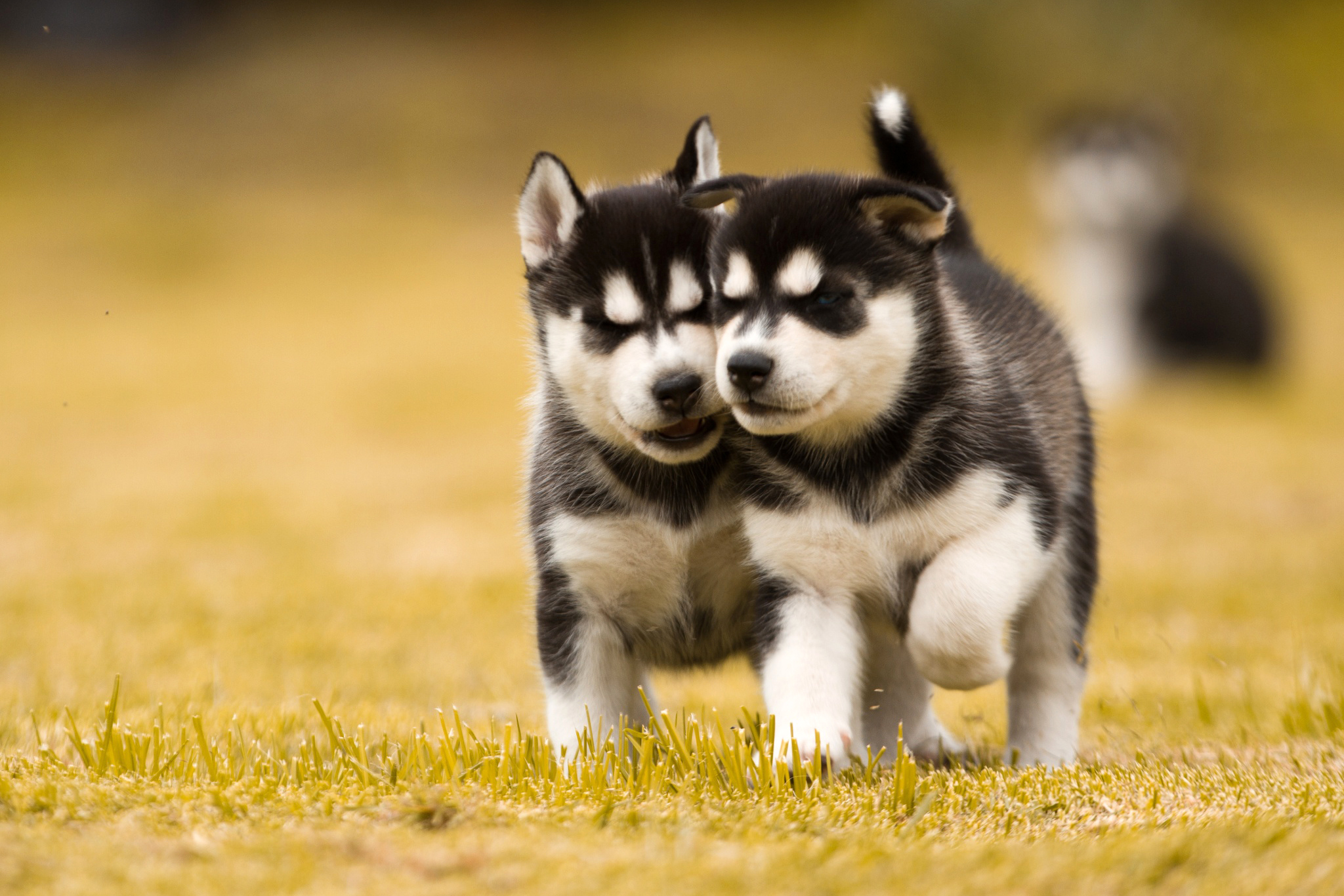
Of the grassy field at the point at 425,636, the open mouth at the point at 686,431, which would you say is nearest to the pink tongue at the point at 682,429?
the open mouth at the point at 686,431

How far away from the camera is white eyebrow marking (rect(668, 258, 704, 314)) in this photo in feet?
11.8

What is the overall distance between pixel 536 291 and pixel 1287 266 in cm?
2269

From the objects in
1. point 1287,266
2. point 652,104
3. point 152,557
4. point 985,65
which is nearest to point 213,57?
point 652,104

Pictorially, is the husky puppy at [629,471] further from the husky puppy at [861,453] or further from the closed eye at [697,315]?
the husky puppy at [861,453]

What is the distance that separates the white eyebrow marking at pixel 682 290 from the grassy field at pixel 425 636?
2.75ft

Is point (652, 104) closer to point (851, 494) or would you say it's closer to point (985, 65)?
point (985, 65)

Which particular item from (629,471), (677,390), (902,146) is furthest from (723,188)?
(902,146)

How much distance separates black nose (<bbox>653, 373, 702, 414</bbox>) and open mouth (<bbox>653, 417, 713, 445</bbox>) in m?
0.06

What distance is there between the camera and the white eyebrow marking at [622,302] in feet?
11.9

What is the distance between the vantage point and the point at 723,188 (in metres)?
3.52

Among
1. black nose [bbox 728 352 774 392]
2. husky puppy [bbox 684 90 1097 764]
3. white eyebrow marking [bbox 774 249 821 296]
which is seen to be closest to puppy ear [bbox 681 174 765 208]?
husky puppy [bbox 684 90 1097 764]

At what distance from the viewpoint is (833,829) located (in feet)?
9.02

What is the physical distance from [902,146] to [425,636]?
3048mm

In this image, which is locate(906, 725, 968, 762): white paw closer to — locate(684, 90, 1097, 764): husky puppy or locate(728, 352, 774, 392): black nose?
locate(684, 90, 1097, 764): husky puppy
